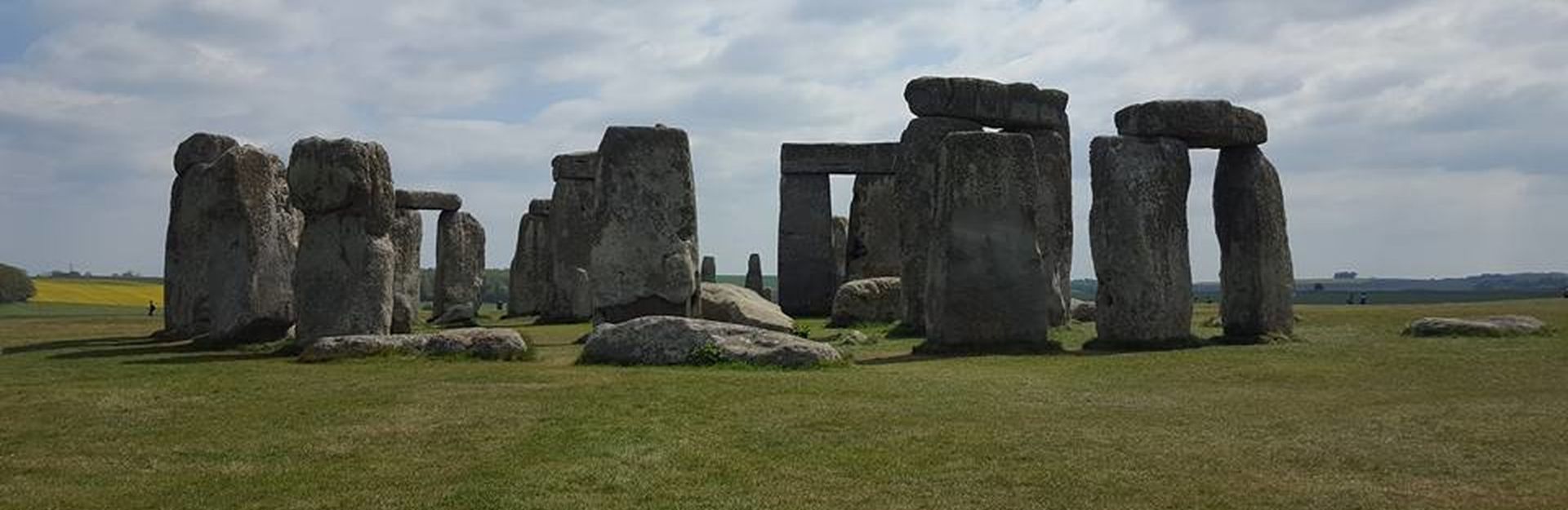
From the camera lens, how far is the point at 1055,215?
22688 mm

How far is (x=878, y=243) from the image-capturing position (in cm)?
3055

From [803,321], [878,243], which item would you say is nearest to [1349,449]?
[803,321]

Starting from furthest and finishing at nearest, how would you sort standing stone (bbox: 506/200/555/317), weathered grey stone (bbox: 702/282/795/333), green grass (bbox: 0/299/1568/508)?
standing stone (bbox: 506/200/555/317)
weathered grey stone (bbox: 702/282/795/333)
green grass (bbox: 0/299/1568/508)

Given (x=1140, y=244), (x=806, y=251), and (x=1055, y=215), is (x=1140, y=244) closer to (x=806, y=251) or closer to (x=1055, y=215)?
(x=1055, y=215)

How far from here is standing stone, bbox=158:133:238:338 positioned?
19328mm

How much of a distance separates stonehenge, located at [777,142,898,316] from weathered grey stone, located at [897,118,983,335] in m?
7.73

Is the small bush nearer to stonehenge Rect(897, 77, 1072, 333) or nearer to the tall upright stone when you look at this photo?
the tall upright stone

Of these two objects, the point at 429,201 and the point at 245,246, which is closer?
the point at 245,246

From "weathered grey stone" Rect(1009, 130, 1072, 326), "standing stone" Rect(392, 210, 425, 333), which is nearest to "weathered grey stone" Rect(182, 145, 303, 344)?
"standing stone" Rect(392, 210, 425, 333)

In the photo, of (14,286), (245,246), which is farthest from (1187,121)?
(14,286)

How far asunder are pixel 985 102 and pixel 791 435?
13.9 metres

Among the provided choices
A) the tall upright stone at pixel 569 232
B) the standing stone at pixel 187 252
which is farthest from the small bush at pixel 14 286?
the standing stone at pixel 187 252

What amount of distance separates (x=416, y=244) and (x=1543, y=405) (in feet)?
76.0

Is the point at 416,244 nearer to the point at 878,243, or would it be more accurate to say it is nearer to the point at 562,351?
the point at 878,243
